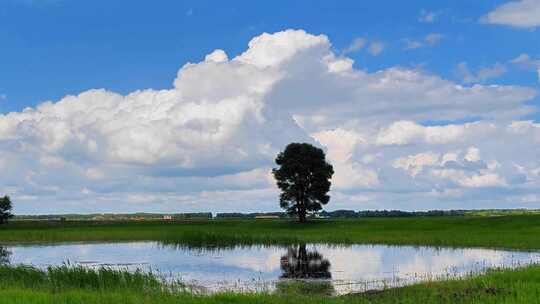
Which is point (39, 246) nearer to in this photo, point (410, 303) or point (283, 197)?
point (283, 197)

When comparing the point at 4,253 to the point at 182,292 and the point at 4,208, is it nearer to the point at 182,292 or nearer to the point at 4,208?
the point at 182,292

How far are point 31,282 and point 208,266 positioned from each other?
14.2 metres

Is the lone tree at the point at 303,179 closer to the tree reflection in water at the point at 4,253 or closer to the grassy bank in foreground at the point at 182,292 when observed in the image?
the tree reflection in water at the point at 4,253

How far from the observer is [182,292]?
2109 centimetres

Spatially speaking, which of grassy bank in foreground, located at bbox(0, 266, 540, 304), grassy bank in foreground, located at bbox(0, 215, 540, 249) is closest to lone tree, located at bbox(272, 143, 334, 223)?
grassy bank in foreground, located at bbox(0, 215, 540, 249)

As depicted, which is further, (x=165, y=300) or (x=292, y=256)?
(x=292, y=256)

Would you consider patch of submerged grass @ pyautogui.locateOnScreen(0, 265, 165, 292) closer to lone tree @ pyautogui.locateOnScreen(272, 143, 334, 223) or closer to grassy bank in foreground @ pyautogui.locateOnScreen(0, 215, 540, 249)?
grassy bank in foreground @ pyautogui.locateOnScreen(0, 215, 540, 249)

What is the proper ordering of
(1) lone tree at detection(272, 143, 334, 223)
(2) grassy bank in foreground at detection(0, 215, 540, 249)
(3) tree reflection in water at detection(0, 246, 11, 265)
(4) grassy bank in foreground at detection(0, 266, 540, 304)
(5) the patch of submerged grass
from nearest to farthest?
(4) grassy bank in foreground at detection(0, 266, 540, 304), (5) the patch of submerged grass, (3) tree reflection in water at detection(0, 246, 11, 265), (2) grassy bank in foreground at detection(0, 215, 540, 249), (1) lone tree at detection(272, 143, 334, 223)

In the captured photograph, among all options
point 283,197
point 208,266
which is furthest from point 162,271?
point 283,197

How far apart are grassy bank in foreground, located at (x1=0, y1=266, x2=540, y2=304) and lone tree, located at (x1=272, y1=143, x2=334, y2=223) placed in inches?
2459

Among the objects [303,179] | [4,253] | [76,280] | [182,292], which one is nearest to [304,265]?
[76,280]

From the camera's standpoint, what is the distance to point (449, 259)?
40.7 meters

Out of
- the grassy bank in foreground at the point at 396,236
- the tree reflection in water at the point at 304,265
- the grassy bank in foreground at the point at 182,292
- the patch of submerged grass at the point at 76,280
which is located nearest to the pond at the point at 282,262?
the tree reflection in water at the point at 304,265

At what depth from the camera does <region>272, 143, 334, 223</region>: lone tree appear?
88.9m
